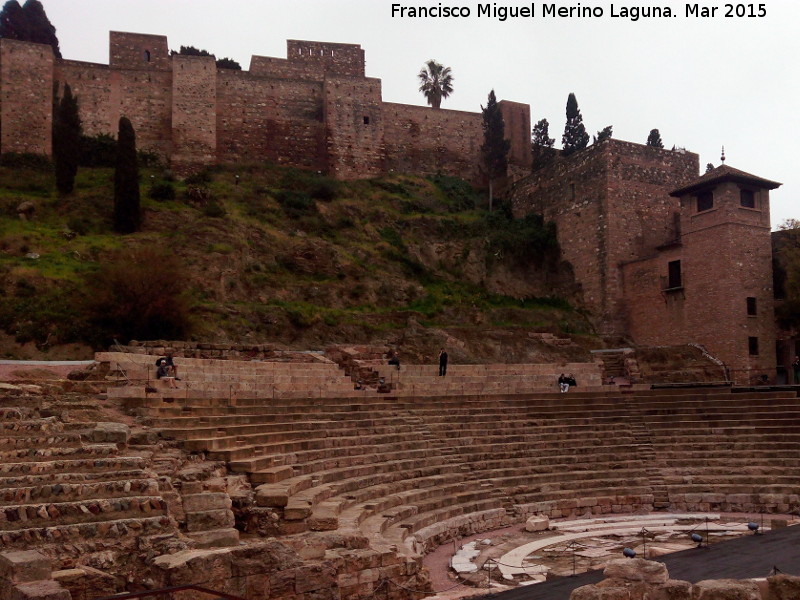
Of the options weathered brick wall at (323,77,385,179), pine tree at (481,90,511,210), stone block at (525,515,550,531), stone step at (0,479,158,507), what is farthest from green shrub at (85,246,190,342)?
pine tree at (481,90,511,210)

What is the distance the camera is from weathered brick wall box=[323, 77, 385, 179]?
35.7 metres

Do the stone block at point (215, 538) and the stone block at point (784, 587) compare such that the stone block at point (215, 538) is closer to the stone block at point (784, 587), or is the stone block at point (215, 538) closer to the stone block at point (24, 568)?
the stone block at point (24, 568)

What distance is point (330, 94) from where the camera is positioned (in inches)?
1404

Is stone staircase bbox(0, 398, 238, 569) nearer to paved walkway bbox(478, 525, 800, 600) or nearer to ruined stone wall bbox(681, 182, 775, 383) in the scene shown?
paved walkway bbox(478, 525, 800, 600)

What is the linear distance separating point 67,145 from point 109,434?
900 inches

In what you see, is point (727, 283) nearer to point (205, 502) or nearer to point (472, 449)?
point (472, 449)

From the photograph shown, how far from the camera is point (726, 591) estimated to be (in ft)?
17.4

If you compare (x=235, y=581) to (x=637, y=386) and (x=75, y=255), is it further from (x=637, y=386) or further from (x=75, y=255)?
(x=75, y=255)

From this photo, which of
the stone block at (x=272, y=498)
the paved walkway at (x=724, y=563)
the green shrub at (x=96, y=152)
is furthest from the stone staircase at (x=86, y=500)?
the green shrub at (x=96, y=152)

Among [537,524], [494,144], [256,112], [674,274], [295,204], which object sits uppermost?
[256,112]

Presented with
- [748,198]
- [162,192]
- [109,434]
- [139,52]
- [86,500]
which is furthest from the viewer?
[139,52]

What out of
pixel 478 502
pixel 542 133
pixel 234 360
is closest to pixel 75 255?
pixel 234 360

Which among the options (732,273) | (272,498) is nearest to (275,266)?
(732,273)

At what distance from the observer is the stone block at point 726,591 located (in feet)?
17.2
